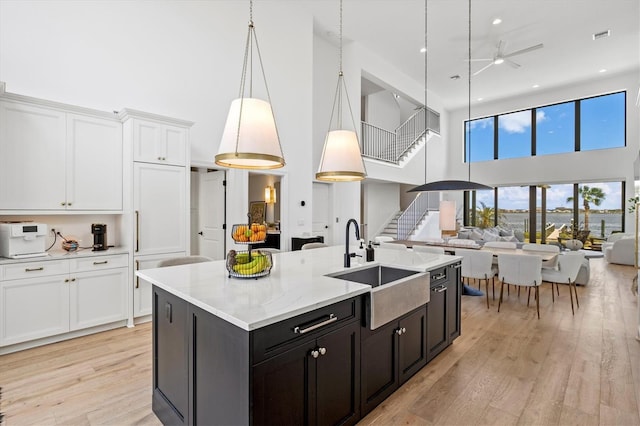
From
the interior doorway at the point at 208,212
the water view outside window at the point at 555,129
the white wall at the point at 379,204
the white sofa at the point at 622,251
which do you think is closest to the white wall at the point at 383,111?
the white wall at the point at 379,204

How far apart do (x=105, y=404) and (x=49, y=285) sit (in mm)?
1597

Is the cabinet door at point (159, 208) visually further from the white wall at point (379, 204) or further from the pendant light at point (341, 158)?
the white wall at point (379, 204)

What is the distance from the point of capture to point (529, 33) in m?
7.12

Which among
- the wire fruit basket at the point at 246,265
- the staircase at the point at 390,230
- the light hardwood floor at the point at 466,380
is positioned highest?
the wire fruit basket at the point at 246,265

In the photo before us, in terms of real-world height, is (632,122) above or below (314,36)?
below

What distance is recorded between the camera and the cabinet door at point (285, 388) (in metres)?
1.35

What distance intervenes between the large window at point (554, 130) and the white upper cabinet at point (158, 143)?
23.9ft

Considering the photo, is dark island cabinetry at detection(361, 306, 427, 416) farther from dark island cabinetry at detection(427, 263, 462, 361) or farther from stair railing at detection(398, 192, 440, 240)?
stair railing at detection(398, 192, 440, 240)

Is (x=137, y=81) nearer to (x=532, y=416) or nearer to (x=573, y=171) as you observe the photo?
(x=532, y=416)

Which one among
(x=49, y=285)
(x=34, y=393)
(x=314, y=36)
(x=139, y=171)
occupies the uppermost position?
(x=314, y=36)

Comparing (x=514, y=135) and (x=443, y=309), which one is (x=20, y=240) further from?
(x=514, y=135)

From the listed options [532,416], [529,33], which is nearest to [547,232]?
[529,33]

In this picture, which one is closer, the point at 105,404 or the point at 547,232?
the point at 105,404

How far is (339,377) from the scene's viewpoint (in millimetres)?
1745
